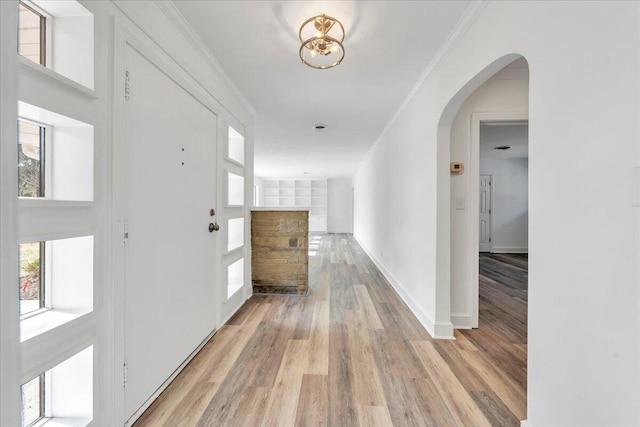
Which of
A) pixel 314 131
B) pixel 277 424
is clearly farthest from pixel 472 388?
pixel 314 131

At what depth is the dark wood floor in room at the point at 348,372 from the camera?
1.42 meters

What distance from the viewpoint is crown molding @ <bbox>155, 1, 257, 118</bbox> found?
62.8 inches

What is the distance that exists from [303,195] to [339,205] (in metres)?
1.51

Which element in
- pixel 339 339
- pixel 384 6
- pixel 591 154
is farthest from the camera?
pixel 339 339

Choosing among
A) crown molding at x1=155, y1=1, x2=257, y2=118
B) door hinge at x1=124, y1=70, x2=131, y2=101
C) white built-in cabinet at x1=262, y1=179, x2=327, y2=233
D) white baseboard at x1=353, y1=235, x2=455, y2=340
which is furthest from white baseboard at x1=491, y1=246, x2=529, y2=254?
door hinge at x1=124, y1=70, x2=131, y2=101

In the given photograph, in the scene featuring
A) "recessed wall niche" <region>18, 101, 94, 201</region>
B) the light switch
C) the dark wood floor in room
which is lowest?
the dark wood floor in room

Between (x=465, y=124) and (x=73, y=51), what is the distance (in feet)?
9.06

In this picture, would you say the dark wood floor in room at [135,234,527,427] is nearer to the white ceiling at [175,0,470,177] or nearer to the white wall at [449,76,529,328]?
the white wall at [449,76,529,328]

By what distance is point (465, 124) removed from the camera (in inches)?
96.7

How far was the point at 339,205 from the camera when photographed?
416 inches

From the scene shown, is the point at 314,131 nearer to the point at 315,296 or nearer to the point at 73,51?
the point at 315,296

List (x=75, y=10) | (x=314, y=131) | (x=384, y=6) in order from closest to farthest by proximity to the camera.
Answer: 1. (x=75, y=10)
2. (x=384, y=6)
3. (x=314, y=131)

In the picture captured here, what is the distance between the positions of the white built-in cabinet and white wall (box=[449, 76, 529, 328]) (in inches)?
315

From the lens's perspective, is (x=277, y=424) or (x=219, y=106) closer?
(x=277, y=424)
